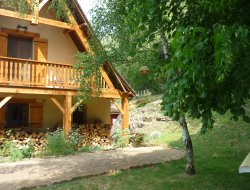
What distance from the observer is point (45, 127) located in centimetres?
1523

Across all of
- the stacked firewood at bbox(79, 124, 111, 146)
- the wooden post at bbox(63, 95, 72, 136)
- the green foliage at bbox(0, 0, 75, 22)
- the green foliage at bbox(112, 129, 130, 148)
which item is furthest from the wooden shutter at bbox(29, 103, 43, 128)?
the green foliage at bbox(0, 0, 75, 22)

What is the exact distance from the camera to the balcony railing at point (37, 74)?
12305 mm

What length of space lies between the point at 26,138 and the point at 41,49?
3.90 m

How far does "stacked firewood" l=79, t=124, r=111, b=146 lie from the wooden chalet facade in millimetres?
874

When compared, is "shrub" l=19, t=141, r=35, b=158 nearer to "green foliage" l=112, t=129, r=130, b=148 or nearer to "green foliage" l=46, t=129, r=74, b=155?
"green foliage" l=46, t=129, r=74, b=155

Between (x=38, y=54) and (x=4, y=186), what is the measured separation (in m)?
8.32

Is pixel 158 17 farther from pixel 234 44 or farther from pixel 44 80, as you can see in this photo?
pixel 44 80

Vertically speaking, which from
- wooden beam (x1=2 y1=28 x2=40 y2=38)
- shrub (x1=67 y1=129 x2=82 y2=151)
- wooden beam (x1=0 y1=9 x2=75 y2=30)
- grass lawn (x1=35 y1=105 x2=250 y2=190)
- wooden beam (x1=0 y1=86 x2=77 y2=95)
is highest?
wooden beam (x1=0 y1=9 x2=75 y2=30)

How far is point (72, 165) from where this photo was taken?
998cm

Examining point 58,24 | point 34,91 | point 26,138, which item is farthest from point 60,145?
A: point 58,24

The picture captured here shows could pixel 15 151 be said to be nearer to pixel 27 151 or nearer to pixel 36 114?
pixel 27 151

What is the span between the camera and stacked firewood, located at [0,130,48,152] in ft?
42.8

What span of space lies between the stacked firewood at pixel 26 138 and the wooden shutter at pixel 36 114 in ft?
2.53

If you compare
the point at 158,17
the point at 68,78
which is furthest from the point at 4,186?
the point at 68,78
